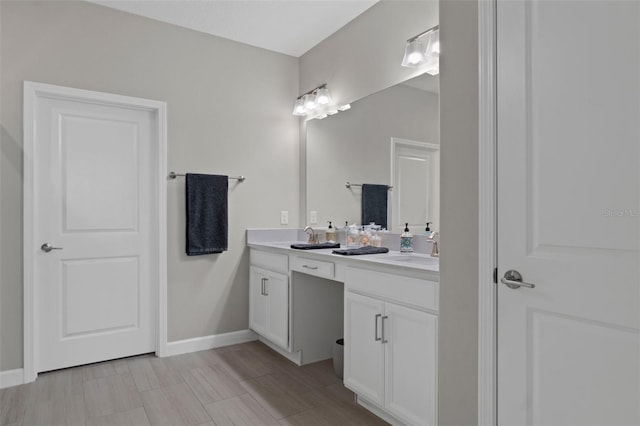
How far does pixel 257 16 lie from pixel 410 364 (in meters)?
2.69

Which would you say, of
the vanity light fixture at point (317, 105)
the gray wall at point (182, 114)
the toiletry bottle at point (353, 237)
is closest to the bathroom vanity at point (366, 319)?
the toiletry bottle at point (353, 237)

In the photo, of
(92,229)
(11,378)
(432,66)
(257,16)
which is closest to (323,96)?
Answer: (257,16)

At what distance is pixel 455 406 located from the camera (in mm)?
1626

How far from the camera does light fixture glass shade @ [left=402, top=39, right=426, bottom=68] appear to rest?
2.43m

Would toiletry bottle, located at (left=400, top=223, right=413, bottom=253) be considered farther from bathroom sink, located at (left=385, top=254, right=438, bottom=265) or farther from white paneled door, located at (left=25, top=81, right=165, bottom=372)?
white paneled door, located at (left=25, top=81, right=165, bottom=372)

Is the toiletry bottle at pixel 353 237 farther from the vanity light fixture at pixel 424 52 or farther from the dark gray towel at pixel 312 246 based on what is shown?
the vanity light fixture at pixel 424 52

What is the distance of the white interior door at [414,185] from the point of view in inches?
96.2

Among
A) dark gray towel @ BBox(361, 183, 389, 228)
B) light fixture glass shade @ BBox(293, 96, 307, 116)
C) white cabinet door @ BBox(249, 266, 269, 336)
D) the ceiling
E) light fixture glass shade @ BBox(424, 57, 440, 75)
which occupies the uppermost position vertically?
the ceiling
